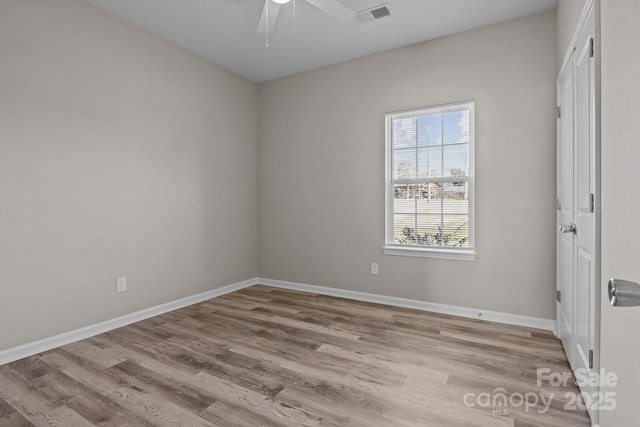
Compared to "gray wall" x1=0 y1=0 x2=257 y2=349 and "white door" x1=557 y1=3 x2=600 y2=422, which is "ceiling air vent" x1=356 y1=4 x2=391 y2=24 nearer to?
"white door" x1=557 y1=3 x2=600 y2=422

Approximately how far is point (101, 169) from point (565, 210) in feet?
12.4

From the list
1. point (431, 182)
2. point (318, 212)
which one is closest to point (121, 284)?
point (318, 212)

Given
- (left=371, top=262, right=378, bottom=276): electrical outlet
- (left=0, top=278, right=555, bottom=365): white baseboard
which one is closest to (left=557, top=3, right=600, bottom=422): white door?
(left=0, top=278, right=555, bottom=365): white baseboard

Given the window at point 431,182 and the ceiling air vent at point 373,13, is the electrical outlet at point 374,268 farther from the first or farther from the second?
the ceiling air vent at point 373,13

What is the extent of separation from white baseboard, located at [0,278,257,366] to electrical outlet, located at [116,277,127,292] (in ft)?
0.83

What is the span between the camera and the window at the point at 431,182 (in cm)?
345

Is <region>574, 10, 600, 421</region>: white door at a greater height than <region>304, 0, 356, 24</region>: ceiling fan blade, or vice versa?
<region>304, 0, 356, 24</region>: ceiling fan blade

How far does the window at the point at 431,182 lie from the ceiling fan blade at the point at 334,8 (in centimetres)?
139

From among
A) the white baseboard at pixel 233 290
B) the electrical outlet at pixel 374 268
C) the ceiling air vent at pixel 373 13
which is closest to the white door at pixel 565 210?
the white baseboard at pixel 233 290

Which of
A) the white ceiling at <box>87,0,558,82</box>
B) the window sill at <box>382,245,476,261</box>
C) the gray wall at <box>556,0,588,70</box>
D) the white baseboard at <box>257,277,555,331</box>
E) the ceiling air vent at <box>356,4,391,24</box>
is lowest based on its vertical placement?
the white baseboard at <box>257,277,555,331</box>
